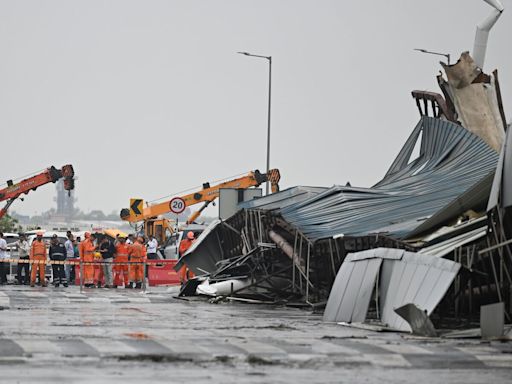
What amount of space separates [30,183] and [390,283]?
3320 centimetres

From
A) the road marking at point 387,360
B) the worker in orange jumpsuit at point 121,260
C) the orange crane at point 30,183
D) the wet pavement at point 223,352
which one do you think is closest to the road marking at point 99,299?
the wet pavement at point 223,352

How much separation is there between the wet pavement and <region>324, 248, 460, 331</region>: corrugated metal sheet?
647mm

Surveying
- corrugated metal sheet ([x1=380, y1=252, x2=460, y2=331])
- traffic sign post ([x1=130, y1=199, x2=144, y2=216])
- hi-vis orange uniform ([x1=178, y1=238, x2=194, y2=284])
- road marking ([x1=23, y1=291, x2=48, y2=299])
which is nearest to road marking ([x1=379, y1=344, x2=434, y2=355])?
corrugated metal sheet ([x1=380, y1=252, x2=460, y2=331])

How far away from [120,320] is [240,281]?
10.3m

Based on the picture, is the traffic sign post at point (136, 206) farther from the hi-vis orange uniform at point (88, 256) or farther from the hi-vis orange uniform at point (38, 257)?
the hi-vis orange uniform at point (38, 257)

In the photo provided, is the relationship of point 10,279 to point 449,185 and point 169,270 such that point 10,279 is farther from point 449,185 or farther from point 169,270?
point 449,185

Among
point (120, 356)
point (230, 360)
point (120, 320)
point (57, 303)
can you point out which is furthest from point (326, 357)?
point (57, 303)

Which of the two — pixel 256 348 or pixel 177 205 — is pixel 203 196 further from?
pixel 256 348

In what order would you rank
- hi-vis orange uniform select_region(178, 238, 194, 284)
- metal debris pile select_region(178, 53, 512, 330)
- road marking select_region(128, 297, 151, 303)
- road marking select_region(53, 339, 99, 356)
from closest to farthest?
1. road marking select_region(53, 339, 99, 356)
2. metal debris pile select_region(178, 53, 512, 330)
3. road marking select_region(128, 297, 151, 303)
4. hi-vis orange uniform select_region(178, 238, 194, 284)

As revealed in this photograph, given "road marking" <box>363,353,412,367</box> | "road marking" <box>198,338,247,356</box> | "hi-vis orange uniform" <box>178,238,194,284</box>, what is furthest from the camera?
"hi-vis orange uniform" <box>178,238,194,284</box>

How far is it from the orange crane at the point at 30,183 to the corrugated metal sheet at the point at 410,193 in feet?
63.0

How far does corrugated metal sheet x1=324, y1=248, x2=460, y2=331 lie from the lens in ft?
63.7

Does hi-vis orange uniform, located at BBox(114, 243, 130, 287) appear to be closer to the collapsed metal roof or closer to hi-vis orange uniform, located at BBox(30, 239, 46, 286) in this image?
hi-vis orange uniform, located at BBox(30, 239, 46, 286)

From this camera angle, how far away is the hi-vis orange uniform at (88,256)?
40.2m
